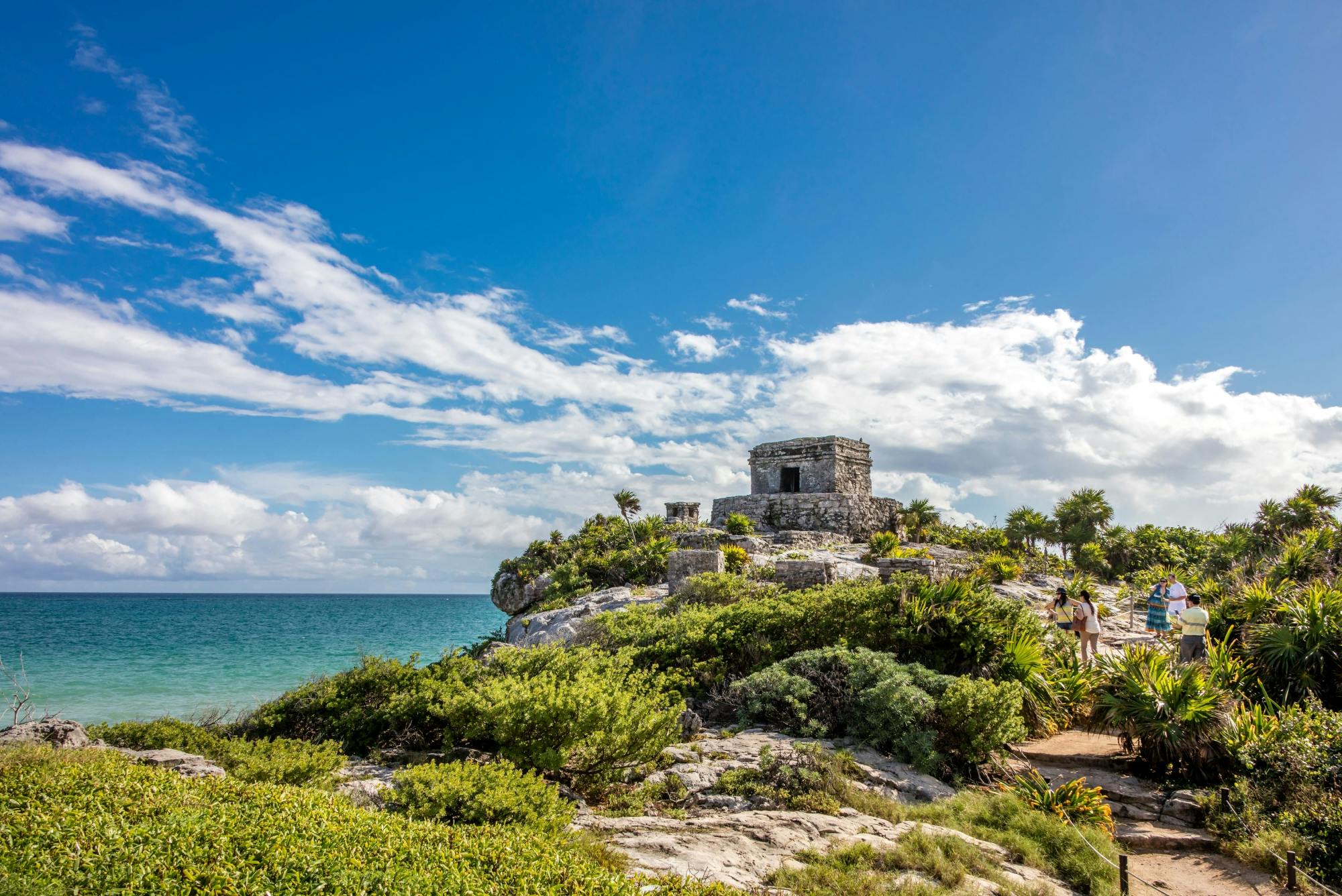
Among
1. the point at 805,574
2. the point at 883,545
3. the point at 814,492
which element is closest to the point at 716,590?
the point at 805,574

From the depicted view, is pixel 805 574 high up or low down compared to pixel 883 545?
down

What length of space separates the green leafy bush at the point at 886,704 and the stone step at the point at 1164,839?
129cm

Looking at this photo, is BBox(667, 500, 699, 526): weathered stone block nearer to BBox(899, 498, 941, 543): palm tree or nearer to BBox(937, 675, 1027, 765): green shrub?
BBox(899, 498, 941, 543): palm tree

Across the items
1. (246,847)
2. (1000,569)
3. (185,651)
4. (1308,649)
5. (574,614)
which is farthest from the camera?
(185,651)

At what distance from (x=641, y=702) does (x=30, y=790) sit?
14.0 ft

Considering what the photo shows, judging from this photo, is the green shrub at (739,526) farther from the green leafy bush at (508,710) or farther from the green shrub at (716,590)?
the green leafy bush at (508,710)

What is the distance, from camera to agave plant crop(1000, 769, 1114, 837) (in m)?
6.27

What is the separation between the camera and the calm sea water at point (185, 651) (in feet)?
61.6

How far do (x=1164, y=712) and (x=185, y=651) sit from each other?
3748 cm

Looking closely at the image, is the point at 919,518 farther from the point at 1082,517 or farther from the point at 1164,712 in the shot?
the point at 1164,712

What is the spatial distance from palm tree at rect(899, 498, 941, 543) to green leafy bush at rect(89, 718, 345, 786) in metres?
25.0

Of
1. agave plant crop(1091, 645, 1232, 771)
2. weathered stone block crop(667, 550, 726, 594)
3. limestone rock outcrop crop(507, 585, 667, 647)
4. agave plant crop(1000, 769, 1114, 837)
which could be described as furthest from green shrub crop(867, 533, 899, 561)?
agave plant crop(1000, 769, 1114, 837)

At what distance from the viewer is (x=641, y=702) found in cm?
652

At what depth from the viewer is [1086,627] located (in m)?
11.6
